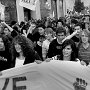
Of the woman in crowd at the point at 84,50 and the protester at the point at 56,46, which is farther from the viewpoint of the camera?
the protester at the point at 56,46

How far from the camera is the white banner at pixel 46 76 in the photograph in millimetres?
3877

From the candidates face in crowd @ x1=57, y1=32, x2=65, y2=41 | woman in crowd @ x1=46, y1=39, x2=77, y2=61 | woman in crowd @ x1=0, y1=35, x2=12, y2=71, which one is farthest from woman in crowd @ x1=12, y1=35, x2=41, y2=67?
face in crowd @ x1=57, y1=32, x2=65, y2=41

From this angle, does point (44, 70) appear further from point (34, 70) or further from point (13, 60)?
point (13, 60)

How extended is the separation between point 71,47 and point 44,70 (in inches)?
24.7

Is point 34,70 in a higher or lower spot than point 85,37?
lower

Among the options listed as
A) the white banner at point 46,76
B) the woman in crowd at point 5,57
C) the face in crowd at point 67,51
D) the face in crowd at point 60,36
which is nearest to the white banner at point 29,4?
the face in crowd at point 60,36

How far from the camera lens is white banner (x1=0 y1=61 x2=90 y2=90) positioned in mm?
3877

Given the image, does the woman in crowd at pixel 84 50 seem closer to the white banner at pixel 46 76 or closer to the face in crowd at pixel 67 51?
the face in crowd at pixel 67 51

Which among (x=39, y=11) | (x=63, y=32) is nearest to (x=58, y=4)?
(x=39, y=11)

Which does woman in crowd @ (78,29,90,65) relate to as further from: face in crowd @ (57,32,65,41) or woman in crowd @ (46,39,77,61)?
face in crowd @ (57,32,65,41)

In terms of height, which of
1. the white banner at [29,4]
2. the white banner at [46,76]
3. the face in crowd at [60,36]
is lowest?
the white banner at [46,76]

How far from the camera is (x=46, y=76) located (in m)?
4.04

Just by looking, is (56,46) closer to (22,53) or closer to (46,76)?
(22,53)

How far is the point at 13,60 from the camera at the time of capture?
15.1ft
